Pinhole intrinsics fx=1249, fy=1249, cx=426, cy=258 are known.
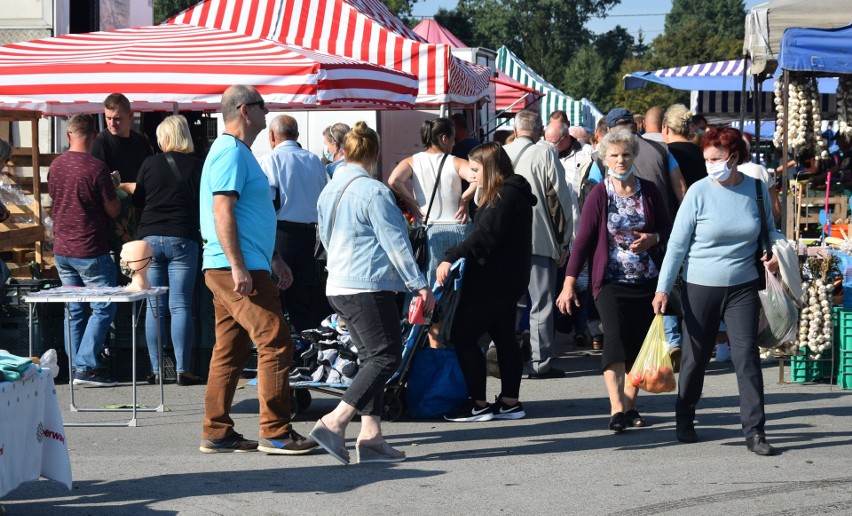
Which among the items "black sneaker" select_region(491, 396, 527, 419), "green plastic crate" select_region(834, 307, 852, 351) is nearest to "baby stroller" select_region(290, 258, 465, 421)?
"black sneaker" select_region(491, 396, 527, 419)

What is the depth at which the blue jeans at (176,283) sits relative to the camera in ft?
30.0

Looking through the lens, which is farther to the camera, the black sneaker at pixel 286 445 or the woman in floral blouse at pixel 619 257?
the woman in floral blouse at pixel 619 257

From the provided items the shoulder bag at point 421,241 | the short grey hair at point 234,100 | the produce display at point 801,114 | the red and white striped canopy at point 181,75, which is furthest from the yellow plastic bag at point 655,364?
the red and white striped canopy at point 181,75

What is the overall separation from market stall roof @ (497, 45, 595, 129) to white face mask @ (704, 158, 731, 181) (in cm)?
1920

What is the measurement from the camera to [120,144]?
393 inches

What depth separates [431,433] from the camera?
7.71 metres

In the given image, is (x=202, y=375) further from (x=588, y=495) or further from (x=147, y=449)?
(x=588, y=495)

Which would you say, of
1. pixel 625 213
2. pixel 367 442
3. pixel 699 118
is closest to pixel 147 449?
pixel 367 442

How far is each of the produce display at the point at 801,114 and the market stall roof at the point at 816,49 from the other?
618mm

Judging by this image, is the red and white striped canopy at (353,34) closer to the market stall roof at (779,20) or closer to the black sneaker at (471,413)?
the market stall roof at (779,20)

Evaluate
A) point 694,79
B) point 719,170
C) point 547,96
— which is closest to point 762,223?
point 719,170

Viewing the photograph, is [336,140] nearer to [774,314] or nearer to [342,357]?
[342,357]

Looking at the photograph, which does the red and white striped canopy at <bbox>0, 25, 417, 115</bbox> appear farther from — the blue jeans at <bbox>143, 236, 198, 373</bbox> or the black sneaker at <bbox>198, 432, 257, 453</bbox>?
the black sneaker at <bbox>198, 432, 257, 453</bbox>

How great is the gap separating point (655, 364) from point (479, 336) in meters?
1.35
